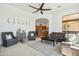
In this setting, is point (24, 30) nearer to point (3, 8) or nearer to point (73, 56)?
point (3, 8)

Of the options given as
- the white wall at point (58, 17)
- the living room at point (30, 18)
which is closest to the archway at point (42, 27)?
the living room at point (30, 18)

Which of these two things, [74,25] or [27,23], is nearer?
[74,25]

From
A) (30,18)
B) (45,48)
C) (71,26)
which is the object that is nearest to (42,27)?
(30,18)

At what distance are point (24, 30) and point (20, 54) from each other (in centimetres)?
58

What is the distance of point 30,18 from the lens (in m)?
2.29

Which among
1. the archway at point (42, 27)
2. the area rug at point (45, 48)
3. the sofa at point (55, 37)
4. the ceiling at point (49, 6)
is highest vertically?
the ceiling at point (49, 6)

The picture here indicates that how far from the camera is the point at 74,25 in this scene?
2.12m

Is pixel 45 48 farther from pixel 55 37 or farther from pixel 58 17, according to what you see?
pixel 58 17

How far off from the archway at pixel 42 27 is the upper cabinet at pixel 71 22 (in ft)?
1.33

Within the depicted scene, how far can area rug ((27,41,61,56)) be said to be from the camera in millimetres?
2203

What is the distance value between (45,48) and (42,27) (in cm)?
52

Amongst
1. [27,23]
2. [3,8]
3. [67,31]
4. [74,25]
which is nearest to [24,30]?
[27,23]

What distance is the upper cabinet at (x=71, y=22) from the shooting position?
2094 mm

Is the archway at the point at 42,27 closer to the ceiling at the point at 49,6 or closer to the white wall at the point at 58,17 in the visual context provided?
the white wall at the point at 58,17
